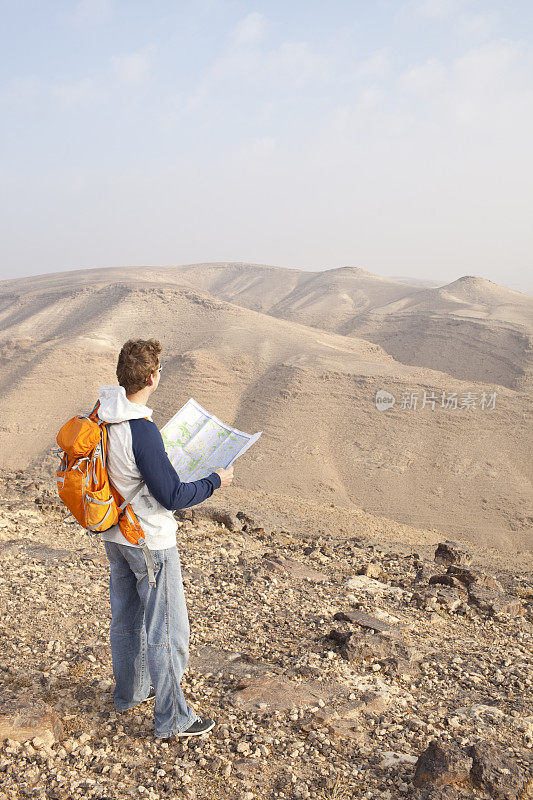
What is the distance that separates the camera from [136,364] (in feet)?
8.84

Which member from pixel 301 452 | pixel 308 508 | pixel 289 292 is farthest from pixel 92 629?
pixel 289 292

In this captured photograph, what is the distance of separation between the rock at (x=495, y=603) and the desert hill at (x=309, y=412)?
733 cm

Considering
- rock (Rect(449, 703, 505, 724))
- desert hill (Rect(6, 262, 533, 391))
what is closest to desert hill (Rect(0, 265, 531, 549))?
desert hill (Rect(6, 262, 533, 391))

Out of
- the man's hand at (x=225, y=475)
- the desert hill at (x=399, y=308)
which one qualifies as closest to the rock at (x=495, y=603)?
the man's hand at (x=225, y=475)

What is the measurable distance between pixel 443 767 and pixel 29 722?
6.55 feet

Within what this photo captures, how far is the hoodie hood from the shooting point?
102 inches

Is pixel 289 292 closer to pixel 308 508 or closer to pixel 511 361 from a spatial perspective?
pixel 511 361

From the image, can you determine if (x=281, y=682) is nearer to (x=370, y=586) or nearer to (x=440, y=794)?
(x=440, y=794)

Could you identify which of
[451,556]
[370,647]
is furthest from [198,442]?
[451,556]

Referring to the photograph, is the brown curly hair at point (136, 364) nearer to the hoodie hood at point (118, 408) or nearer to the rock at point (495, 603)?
the hoodie hood at point (118, 408)

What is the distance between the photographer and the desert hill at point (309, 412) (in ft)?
50.2

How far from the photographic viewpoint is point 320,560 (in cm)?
749

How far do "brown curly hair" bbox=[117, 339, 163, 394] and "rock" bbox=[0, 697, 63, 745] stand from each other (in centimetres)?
170

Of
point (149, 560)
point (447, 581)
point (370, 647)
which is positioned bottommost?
point (447, 581)
